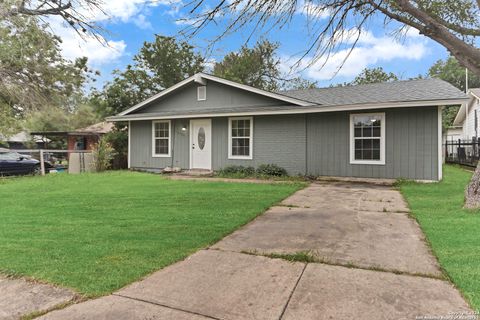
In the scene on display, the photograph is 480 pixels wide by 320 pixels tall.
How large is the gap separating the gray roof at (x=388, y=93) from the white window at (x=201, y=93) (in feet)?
12.9

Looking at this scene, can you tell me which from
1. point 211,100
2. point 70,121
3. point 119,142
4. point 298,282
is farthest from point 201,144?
point 70,121

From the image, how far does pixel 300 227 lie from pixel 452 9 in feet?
22.2

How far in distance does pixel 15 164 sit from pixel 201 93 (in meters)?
8.18

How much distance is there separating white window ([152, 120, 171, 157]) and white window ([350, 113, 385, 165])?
7.35 meters

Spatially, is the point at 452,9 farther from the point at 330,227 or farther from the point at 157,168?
the point at 157,168

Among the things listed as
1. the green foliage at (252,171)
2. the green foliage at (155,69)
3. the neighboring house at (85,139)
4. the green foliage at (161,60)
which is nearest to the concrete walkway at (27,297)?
the green foliage at (252,171)

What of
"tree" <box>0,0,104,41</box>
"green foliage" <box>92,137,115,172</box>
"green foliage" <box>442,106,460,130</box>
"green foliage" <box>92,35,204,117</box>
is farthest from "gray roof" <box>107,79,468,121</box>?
"green foliage" <box>442,106,460,130</box>

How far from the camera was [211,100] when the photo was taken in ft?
41.6

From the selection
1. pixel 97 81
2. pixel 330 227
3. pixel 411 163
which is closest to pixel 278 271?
pixel 330 227

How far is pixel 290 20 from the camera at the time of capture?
4.71m

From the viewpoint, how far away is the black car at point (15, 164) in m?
12.3

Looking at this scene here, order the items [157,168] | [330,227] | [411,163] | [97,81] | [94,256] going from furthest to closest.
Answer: [97,81] < [157,168] < [411,163] < [330,227] < [94,256]

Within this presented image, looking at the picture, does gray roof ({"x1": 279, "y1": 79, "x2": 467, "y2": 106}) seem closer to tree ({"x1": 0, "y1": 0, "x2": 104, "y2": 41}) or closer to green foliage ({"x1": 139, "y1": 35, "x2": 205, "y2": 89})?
tree ({"x1": 0, "y1": 0, "x2": 104, "y2": 41})

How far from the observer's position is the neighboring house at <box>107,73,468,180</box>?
356 inches
